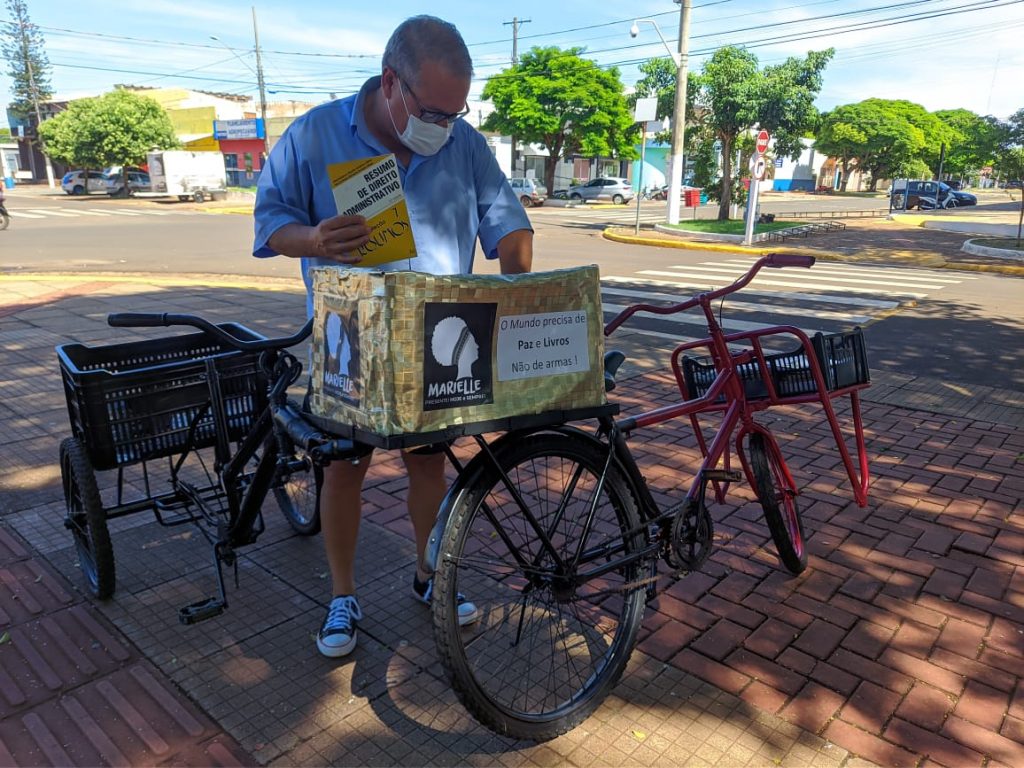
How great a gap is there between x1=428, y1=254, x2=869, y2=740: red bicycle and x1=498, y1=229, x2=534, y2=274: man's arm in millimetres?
450

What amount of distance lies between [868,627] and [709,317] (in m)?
1.33

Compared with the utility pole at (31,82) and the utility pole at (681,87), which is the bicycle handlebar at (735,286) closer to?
the utility pole at (681,87)

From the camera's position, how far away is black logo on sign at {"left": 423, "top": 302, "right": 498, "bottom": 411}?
187 centimetres

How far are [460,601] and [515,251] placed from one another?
128 cm

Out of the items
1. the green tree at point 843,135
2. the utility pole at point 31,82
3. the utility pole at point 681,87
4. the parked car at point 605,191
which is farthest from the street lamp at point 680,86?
the utility pole at point 31,82

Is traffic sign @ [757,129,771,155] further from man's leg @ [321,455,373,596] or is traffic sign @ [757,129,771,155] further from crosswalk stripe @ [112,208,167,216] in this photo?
crosswalk stripe @ [112,208,167,216]

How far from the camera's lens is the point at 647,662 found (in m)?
2.68

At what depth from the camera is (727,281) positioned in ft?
41.8

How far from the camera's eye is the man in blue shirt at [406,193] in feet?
7.25

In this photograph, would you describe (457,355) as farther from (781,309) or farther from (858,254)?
(858,254)

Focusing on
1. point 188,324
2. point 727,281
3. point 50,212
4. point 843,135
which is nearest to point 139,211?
point 50,212

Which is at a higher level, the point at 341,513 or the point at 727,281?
the point at 341,513

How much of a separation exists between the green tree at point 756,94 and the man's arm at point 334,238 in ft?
73.6

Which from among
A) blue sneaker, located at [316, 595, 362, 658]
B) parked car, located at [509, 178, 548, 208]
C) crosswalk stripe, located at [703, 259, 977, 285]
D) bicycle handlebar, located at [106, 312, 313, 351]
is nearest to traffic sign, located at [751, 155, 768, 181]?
crosswalk stripe, located at [703, 259, 977, 285]
